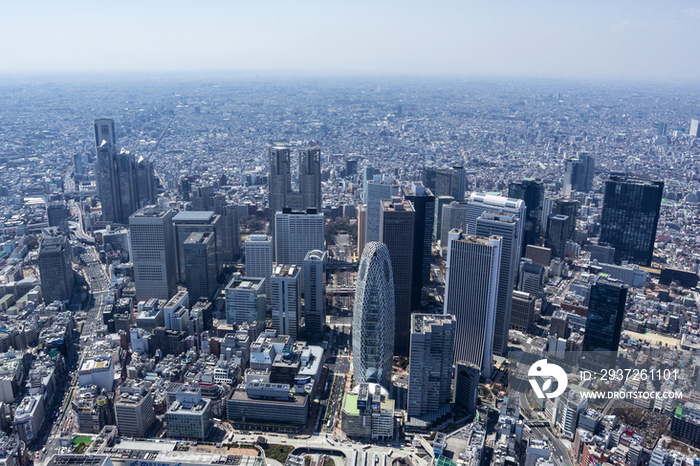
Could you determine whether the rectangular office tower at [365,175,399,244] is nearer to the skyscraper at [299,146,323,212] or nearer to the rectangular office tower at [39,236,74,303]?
the skyscraper at [299,146,323,212]

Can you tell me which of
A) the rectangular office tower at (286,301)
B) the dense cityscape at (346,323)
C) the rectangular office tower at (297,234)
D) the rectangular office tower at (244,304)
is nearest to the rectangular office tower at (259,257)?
the dense cityscape at (346,323)

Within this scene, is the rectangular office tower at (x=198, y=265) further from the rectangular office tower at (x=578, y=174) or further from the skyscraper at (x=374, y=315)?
the rectangular office tower at (x=578, y=174)

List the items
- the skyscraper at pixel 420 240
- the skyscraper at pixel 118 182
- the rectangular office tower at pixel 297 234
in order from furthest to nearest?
the skyscraper at pixel 118 182 → the rectangular office tower at pixel 297 234 → the skyscraper at pixel 420 240

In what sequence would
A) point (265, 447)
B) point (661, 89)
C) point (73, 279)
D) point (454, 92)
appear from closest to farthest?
point (265, 447), point (73, 279), point (661, 89), point (454, 92)

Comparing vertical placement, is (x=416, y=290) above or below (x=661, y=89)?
below

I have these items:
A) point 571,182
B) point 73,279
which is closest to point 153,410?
point 73,279

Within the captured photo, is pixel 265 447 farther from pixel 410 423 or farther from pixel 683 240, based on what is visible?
pixel 683 240
